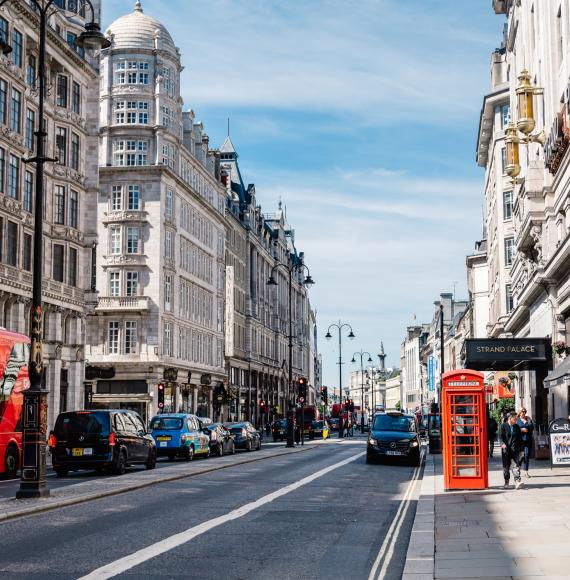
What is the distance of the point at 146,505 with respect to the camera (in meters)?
17.5

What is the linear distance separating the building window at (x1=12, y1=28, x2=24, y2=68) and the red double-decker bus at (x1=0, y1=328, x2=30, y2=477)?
21.2 meters

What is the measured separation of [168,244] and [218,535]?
57488 mm

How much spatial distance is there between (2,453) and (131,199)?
4443cm

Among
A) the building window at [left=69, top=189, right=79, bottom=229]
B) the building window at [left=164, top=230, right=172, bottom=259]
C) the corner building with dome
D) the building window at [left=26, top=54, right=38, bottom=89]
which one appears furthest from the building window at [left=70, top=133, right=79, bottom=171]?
the building window at [left=164, top=230, right=172, bottom=259]

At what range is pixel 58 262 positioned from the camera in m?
50.2

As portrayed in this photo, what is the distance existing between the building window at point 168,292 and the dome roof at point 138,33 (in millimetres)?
16975

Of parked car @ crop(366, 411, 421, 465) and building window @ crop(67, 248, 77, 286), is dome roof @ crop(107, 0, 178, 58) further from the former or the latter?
parked car @ crop(366, 411, 421, 465)

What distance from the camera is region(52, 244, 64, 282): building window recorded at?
164 ft

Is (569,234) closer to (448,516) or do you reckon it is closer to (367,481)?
(367,481)

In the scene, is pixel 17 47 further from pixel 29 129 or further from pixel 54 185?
pixel 54 185

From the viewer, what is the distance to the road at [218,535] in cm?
1048

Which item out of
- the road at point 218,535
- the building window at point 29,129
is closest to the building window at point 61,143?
the building window at point 29,129

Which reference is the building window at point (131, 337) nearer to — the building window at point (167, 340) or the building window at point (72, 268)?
the building window at point (167, 340)

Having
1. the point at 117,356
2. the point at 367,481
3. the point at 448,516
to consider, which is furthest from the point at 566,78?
the point at 117,356
